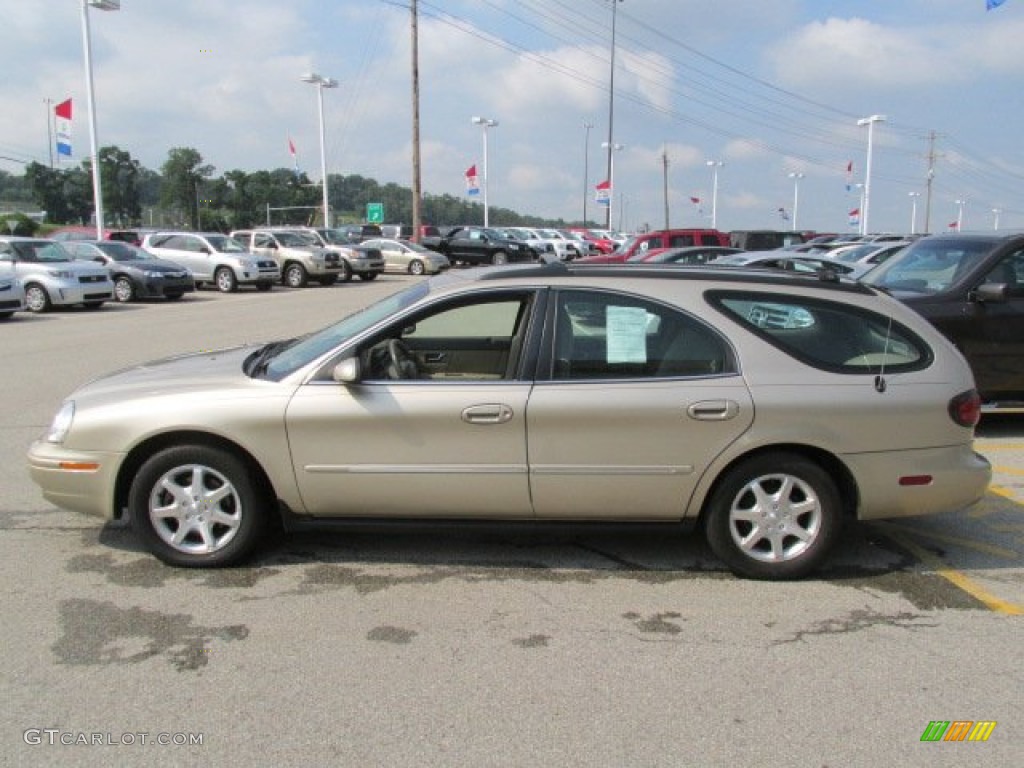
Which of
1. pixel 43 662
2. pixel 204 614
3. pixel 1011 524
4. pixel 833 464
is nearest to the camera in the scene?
pixel 43 662

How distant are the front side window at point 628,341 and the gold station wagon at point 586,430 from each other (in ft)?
0.03

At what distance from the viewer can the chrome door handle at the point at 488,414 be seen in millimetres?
4070

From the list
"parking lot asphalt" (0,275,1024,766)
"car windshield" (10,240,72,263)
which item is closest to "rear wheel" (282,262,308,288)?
"car windshield" (10,240,72,263)

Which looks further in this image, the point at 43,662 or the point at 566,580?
the point at 566,580

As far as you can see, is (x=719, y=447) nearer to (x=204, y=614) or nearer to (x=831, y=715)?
(x=831, y=715)

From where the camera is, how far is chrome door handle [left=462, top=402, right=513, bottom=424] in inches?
160

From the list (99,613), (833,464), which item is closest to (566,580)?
(833,464)

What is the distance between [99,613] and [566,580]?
87.3 inches

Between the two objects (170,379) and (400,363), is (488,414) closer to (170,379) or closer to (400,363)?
(400,363)

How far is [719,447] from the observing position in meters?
4.07

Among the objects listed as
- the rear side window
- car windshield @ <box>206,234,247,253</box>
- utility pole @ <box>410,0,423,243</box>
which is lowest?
the rear side window

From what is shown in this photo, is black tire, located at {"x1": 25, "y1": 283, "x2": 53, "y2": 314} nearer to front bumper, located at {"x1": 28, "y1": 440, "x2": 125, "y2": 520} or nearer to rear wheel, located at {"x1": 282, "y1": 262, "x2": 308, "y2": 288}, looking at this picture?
rear wheel, located at {"x1": 282, "y1": 262, "x2": 308, "y2": 288}

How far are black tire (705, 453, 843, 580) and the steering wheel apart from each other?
5.62 ft

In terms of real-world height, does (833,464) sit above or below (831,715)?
above
